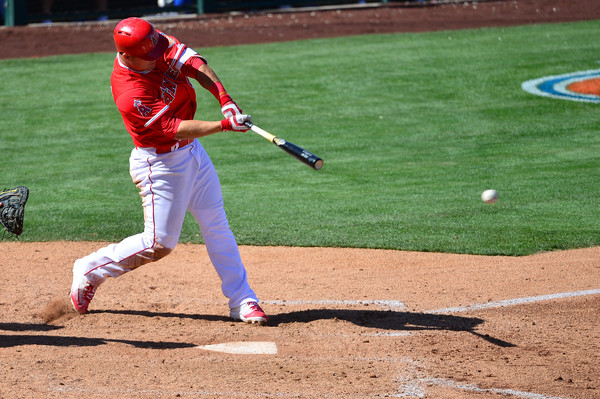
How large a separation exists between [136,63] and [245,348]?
5.89ft

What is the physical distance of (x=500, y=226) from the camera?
7137mm

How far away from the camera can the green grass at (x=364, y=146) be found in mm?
7281

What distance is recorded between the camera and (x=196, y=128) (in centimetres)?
435

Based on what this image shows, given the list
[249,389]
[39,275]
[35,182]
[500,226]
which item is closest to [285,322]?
[249,389]

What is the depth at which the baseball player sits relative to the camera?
4449mm

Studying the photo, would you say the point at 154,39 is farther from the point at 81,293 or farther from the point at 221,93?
the point at 81,293

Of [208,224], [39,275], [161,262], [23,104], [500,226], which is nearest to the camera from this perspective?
[208,224]

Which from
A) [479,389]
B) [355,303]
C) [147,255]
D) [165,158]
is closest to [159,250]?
[147,255]

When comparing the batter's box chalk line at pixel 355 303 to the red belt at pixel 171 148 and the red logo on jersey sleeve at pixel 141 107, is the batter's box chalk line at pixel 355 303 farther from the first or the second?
the red logo on jersey sleeve at pixel 141 107

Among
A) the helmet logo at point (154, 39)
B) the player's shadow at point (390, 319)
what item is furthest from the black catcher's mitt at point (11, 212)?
the player's shadow at point (390, 319)

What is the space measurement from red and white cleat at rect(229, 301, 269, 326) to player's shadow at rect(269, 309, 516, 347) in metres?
0.08

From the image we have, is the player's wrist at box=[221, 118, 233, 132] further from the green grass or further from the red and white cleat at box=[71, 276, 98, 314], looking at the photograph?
the green grass

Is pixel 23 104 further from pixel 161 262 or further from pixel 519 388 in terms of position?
pixel 519 388

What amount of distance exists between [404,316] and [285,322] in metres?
0.79
